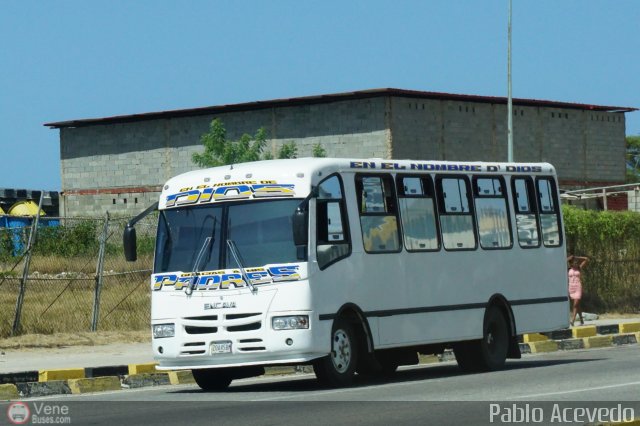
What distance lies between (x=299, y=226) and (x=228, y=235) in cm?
116

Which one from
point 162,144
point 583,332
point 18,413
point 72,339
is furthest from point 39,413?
point 162,144

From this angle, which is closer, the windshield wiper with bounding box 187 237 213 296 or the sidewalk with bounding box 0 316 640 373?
the windshield wiper with bounding box 187 237 213 296

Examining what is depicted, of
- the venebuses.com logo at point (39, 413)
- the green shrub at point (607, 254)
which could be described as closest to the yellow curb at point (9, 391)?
the venebuses.com logo at point (39, 413)

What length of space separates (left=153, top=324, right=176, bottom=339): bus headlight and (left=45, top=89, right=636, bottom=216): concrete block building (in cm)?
3767

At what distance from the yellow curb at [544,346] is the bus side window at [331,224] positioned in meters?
8.60

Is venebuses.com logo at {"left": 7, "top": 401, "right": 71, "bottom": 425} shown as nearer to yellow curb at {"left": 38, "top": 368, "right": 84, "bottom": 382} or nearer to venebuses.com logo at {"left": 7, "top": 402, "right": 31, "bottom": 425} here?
venebuses.com logo at {"left": 7, "top": 402, "right": 31, "bottom": 425}

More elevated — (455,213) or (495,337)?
(455,213)

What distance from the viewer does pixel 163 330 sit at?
55.1 feet

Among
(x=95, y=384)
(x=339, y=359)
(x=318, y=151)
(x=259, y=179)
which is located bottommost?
(x=95, y=384)

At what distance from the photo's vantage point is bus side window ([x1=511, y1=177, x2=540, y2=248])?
2050 cm

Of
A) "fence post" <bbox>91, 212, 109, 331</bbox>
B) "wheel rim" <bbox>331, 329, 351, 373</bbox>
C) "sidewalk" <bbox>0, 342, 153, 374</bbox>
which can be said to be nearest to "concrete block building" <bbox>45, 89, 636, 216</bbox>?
"fence post" <bbox>91, 212, 109, 331</bbox>

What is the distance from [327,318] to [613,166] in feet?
168

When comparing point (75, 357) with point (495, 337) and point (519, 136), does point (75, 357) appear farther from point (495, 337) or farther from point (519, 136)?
point (519, 136)

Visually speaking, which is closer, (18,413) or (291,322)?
(18,413)
